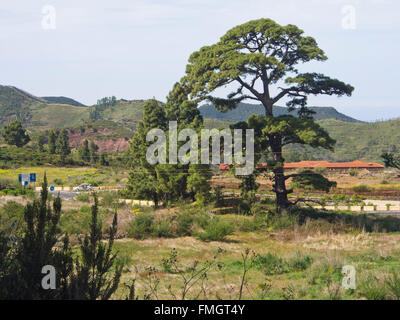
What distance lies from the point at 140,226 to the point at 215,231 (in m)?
3.92

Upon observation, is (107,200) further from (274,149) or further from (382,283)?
(382,283)

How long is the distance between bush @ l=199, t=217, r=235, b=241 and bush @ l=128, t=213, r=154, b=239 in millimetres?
2804

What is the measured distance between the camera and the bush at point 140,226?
20.0 metres

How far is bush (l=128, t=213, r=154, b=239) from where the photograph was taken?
20031 mm

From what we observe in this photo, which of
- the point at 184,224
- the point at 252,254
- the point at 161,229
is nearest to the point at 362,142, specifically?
the point at 184,224

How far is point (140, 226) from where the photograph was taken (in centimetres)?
2020

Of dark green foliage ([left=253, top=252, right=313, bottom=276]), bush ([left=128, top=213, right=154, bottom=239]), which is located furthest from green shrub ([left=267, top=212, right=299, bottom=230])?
dark green foliage ([left=253, top=252, right=313, bottom=276])

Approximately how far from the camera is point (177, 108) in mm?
39406

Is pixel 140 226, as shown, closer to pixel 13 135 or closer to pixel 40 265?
pixel 40 265

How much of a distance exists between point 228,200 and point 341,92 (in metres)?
13.3

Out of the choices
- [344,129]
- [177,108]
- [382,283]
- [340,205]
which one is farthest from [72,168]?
[344,129]

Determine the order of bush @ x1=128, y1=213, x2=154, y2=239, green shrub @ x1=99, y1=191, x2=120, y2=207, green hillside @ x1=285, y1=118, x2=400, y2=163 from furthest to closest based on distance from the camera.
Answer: green hillside @ x1=285, y1=118, x2=400, y2=163, green shrub @ x1=99, y1=191, x2=120, y2=207, bush @ x1=128, y1=213, x2=154, y2=239

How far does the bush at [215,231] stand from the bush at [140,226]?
2.80 meters

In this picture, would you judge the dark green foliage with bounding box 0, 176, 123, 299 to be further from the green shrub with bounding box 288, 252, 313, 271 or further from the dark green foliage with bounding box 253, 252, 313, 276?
the green shrub with bounding box 288, 252, 313, 271
